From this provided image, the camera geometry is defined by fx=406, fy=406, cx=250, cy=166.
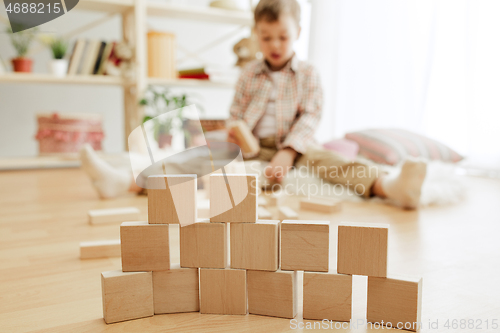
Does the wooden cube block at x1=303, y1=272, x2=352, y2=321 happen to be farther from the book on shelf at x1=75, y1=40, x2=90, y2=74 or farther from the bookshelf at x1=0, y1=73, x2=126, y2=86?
the book on shelf at x1=75, y1=40, x2=90, y2=74

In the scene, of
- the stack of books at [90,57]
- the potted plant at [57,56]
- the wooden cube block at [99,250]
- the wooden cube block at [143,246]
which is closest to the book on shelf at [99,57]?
the stack of books at [90,57]

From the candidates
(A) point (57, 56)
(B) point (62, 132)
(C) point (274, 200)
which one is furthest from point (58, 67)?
(C) point (274, 200)

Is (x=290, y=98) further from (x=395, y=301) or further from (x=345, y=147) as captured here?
(x=395, y=301)

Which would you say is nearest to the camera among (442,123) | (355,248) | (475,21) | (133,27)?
(355,248)

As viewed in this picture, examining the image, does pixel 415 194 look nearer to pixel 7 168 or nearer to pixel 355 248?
pixel 355 248

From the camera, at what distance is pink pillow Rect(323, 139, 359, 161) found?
5.70ft

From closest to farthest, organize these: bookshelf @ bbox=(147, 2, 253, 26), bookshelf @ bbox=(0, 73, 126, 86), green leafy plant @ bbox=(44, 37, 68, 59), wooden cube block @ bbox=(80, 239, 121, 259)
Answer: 1. wooden cube block @ bbox=(80, 239, 121, 259)
2. bookshelf @ bbox=(0, 73, 126, 86)
3. green leafy plant @ bbox=(44, 37, 68, 59)
4. bookshelf @ bbox=(147, 2, 253, 26)

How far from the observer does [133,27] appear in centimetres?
219

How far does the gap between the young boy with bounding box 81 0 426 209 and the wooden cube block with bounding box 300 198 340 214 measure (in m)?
0.20

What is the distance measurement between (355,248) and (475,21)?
176 centimetres

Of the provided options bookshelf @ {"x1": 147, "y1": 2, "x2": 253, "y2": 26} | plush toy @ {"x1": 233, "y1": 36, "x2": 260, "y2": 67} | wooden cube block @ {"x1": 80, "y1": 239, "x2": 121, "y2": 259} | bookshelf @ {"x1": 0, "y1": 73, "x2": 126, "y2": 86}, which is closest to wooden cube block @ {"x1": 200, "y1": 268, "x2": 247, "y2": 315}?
wooden cube block @ {"x1": 80, "y1": 239, "x2": 121, "y2": 259}

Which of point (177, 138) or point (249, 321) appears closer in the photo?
point (249, 321)

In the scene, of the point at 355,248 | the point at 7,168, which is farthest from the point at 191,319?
the point at 7,168

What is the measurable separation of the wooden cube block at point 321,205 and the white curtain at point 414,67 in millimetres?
1101
